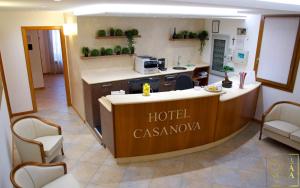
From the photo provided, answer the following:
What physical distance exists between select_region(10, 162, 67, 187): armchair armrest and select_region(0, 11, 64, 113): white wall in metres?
3.58

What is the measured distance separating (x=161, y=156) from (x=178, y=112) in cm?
86

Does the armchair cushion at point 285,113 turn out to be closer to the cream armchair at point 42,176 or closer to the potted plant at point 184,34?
the potted plant at point 184,34

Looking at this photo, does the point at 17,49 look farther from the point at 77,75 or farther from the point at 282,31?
the point at 282,31

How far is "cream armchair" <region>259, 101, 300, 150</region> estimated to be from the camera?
425 cm

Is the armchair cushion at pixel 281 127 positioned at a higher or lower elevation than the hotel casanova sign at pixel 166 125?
lower

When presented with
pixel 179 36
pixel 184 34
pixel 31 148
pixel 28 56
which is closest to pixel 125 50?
pixel 179 36

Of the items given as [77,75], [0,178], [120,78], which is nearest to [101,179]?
[0,178]

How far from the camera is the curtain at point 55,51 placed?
9.61 meters

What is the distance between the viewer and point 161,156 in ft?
13.5

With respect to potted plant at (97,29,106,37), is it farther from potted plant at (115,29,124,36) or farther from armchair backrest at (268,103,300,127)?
armchair backrest at (268,103,300,127)

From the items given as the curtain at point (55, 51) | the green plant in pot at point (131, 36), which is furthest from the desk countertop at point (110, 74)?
the curtain at point (55, 51)

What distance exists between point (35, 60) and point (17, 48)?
8.20 ft

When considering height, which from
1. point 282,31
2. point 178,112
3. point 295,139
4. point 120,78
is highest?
point 282,31

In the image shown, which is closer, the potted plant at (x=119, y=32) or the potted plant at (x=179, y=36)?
the potted plant at (x=119, y=32)
